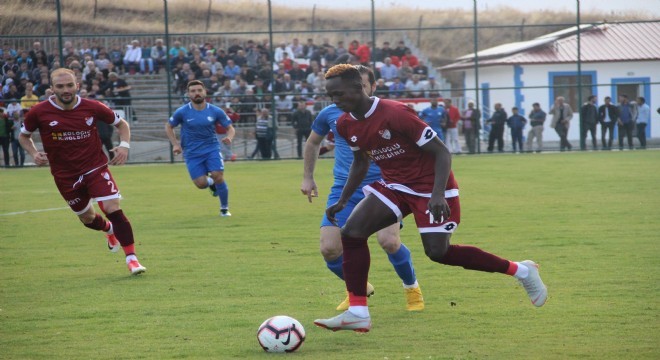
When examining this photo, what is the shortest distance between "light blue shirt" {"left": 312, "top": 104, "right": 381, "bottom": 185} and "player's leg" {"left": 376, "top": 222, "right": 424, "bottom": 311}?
593mm

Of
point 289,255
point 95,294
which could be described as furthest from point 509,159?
point 95,294

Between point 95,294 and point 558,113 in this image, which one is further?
point 558,113

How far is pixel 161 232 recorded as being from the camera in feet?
42.6

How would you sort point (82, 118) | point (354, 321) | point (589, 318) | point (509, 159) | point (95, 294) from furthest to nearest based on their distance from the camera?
point (509, 159), point (82, 118), point (95, 294), point (589, 318), point (354, 321)

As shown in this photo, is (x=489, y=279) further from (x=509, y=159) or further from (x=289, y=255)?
(x=509, y=159)

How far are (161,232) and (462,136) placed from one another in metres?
20.3

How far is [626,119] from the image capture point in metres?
31.6

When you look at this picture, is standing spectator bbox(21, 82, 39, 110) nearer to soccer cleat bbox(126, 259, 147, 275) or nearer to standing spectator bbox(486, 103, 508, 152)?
standing spectator bbox(486, 103, 508, 152)

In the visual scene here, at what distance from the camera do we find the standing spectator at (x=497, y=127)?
31141mm

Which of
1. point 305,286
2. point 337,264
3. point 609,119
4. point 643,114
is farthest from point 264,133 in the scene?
point 337,264

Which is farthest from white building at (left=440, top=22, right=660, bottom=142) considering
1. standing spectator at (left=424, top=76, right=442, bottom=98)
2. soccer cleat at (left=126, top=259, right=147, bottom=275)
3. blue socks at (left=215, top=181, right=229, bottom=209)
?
soccer cleat at (left=126, top=259, right=147, bottom=275)

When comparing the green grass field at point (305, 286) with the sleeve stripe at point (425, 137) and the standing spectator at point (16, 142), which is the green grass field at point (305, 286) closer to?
the sleeve stripe at point (425, 137)

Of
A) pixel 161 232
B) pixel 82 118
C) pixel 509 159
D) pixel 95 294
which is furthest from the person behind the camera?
pixel 509 159

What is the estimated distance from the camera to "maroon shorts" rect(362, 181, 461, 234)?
21.2ft
